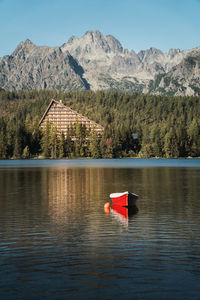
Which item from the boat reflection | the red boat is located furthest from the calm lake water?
the red boat

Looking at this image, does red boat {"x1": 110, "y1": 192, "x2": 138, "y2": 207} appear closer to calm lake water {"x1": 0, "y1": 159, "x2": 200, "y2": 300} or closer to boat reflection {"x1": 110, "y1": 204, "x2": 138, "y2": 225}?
boat reflection {"x1": 110, "y1": 204, "x2": 138, "y2": 225}

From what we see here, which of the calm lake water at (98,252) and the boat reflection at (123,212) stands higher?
the calm lake water at (98,252)

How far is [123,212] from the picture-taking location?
47.5 metres

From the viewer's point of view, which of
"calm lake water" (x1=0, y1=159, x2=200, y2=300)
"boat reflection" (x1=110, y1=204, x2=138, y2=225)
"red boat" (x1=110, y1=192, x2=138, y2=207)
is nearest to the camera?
"calm lake water" (x1=0, y1=159, x2=200, y2=300)

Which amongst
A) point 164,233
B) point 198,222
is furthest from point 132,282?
point 198,222

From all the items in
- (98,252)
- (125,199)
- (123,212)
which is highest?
(125,199)

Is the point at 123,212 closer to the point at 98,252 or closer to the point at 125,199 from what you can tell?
the point at 125,199

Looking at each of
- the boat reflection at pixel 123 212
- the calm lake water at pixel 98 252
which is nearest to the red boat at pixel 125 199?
the boat reflection at pixel 123 212

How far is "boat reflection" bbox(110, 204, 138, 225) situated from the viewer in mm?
42219

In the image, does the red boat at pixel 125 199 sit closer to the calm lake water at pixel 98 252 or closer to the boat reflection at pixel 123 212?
the boat reflection at pixel 123 212

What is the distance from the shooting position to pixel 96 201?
57156mm

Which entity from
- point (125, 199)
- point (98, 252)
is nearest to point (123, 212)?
point (125, 199)

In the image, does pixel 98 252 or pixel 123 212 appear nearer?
pixel 98 252

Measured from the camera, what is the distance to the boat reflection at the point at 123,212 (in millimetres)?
42219
